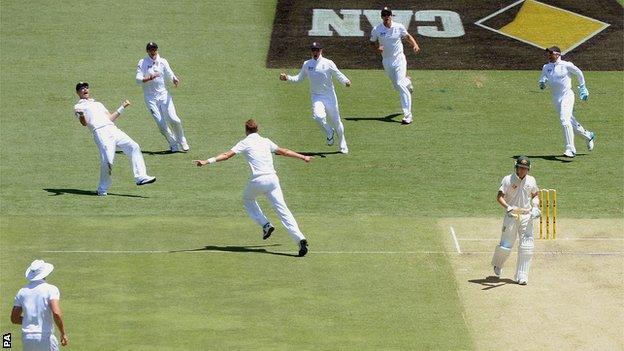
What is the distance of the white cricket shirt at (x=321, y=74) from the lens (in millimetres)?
26344

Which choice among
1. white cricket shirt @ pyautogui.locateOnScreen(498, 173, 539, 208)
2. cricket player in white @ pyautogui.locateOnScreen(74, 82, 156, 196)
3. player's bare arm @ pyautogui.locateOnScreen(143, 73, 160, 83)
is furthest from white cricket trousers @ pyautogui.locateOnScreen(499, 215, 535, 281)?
player's bare arm @ pyautogui.locateOnScreen(143, 73, 160, 83)

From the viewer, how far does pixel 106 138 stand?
78.8 ft

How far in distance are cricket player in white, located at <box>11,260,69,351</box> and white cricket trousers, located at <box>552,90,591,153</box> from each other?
1409cm

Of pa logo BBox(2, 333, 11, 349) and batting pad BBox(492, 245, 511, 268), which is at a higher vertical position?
batting pad BBox(492, 245, 511, 268)

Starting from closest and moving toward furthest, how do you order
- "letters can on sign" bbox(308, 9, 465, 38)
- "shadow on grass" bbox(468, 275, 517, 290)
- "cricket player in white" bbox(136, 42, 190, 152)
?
"shadow on grass" bbox(468, 275, 517, 290)
"cricket player in white" bbox(136, 42, 190, 152)
"letters can on sign" bbox(308, 9, 465, 38)

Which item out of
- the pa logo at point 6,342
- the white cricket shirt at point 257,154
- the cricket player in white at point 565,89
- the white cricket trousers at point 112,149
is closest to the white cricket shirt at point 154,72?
the white cricket trousers at point 112,149

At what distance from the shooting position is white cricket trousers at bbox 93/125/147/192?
23922mm

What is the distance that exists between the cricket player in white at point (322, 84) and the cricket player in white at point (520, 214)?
25.4 feet

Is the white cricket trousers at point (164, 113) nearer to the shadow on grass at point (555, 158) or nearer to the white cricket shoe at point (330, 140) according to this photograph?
the white cricket shoe at point (330, 140)

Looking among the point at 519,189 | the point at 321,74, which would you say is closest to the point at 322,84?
the point at 321,74

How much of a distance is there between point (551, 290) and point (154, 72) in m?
10.7

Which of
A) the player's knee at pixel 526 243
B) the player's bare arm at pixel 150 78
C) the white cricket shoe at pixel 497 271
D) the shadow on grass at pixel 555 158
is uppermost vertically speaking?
the player's bare arm at pixel 150 78

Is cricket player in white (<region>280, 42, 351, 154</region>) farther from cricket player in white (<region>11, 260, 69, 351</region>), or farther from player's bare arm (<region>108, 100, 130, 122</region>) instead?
cricket player in white (<region>11, 260, 69, 351</region>)

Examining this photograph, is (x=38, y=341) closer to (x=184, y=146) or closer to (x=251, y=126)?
(x=251, y=126)
